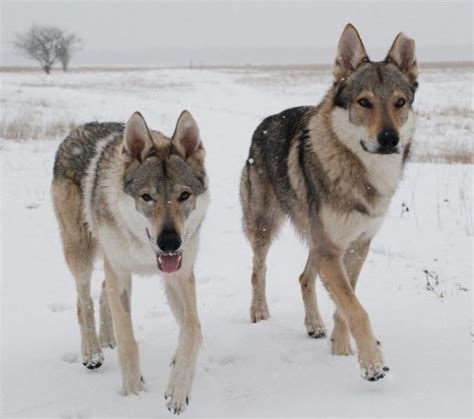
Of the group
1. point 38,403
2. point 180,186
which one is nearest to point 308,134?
point 180,186

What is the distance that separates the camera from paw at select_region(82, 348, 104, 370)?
13.2 feet

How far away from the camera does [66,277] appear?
224 inches

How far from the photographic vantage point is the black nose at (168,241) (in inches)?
127

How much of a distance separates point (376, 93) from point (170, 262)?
1840 mm

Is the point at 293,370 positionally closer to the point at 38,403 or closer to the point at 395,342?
the point at 395,342

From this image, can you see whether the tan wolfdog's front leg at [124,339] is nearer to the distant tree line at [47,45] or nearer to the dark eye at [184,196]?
the dark eye at [184,196]

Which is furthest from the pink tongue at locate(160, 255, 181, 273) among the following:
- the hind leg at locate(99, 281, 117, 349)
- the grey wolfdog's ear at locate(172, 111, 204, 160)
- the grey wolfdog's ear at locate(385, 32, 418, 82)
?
the grey wolfdog's ear at locate(385, 32, 418, 82)

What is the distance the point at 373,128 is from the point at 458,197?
4.92 m

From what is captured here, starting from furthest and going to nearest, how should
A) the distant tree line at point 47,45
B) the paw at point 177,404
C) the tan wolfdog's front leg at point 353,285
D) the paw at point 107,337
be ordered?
the distant tree line at point 47,45 → the paw at point 107,337 → the tan wolfdog's front leg at point 353,285 → the paw at point 177,404

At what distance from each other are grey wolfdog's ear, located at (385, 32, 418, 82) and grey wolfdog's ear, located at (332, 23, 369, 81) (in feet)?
0.67

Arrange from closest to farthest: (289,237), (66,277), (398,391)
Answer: (398,391) → (66,277) → (289,237)

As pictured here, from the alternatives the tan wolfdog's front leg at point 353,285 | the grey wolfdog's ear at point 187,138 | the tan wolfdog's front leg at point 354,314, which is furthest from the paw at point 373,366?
the grey wolfdog's ear at point 187,138

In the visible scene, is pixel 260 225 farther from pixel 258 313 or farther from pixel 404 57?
pixel 404 57

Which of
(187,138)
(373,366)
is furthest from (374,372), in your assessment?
(187,138)
